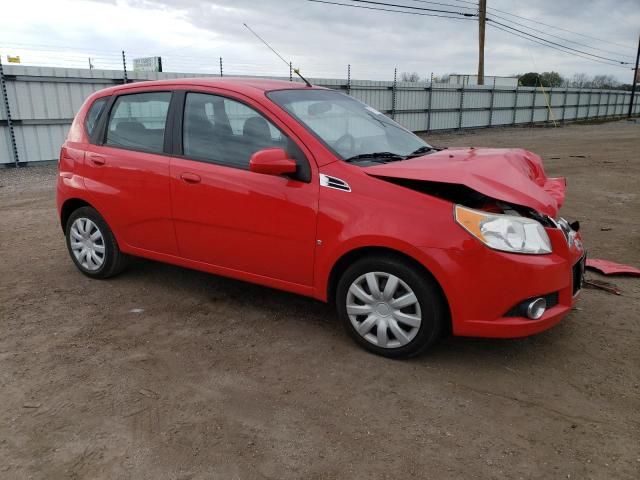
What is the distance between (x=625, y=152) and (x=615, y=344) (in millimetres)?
14523

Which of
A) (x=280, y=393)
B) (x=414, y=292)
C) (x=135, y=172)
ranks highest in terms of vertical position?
(x=135, y=172)

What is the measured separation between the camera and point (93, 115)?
15.2 feet

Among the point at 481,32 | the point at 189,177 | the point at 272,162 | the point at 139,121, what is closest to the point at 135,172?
the point at 139,121

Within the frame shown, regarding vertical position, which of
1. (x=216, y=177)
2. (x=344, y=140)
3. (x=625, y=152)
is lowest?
(x=625, y=152)

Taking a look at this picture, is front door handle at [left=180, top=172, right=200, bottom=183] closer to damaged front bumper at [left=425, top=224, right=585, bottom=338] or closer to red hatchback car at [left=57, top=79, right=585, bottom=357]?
red hatchback car at [left=57, top=79, right=585, bottom=357]

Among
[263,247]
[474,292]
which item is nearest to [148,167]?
[263,247]

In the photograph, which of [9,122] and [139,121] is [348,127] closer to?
[139,121]

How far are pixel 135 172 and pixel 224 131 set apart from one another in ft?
2.84

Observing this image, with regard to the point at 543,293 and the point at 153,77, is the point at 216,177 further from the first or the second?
the point at 153,77

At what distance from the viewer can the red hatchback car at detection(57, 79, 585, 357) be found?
3.00m

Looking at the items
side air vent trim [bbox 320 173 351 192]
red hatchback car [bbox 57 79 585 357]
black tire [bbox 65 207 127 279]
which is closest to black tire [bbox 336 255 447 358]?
red hatchback car [bbox 57 79 585 357]

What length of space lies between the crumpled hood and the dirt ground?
39.3 inches

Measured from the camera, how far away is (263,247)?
3629 millimetres

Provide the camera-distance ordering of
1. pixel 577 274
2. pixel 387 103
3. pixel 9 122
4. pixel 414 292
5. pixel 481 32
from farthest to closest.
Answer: pixel 481 32
pixel 387 103
pixel 9 122
pixel 577 274
pixel 414 292
